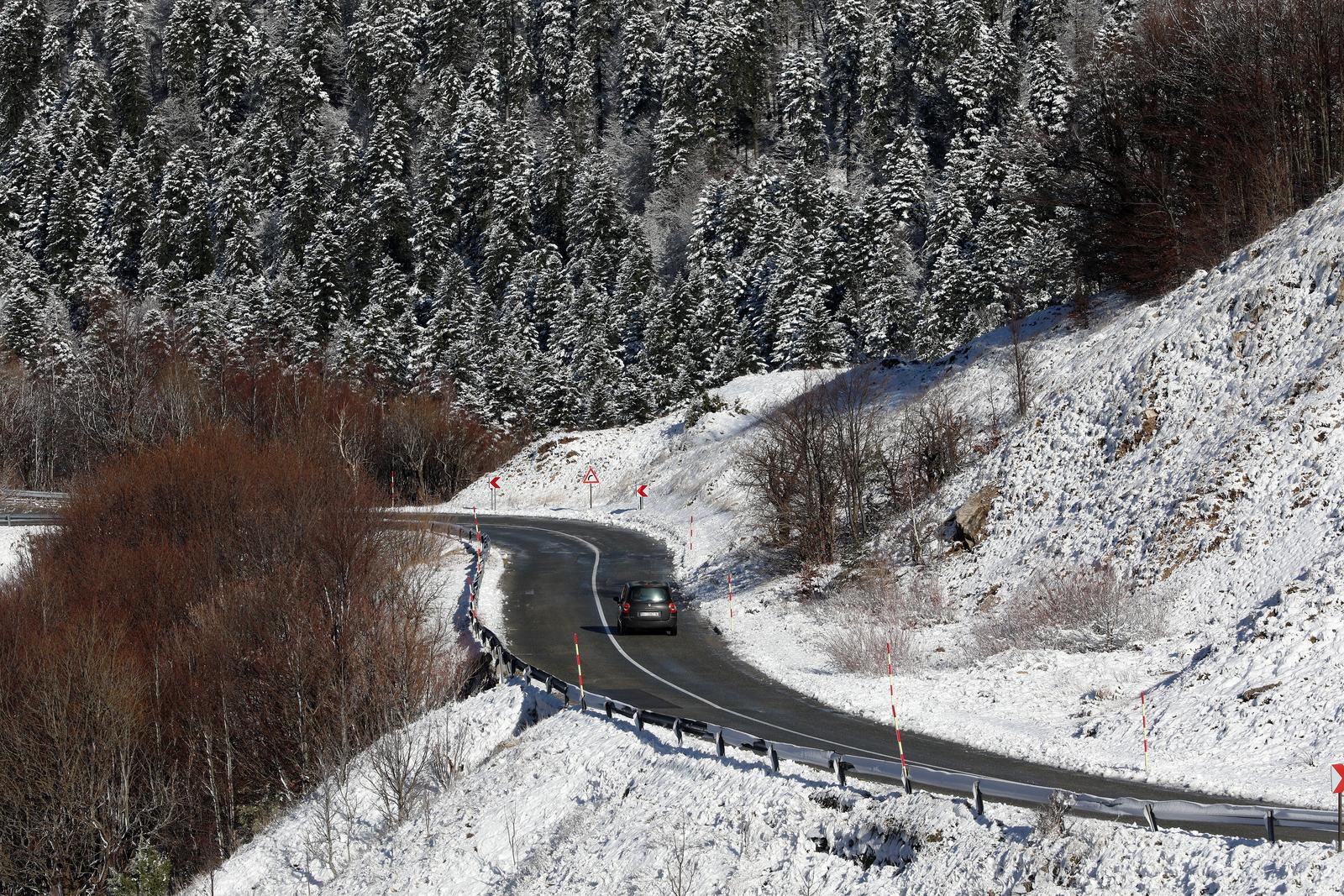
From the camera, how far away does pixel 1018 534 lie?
3167 cm

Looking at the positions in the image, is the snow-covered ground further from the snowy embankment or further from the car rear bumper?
the car rear bumper

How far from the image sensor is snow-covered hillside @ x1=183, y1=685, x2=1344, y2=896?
12.6 meters

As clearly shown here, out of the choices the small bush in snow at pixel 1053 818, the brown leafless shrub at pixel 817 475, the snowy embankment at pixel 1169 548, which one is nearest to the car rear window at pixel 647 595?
the snowy embankment at pixel 1169 548

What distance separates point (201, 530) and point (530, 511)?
18414mm

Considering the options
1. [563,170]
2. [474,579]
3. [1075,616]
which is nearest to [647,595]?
[474,579]

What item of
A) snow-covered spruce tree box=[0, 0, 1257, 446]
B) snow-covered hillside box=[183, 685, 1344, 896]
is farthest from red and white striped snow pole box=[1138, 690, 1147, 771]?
snow-covered spruce tree box=[0, 0, 1257, 446]

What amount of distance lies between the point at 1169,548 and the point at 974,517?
8.15 m

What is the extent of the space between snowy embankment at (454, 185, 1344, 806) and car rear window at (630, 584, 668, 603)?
92.0 inches

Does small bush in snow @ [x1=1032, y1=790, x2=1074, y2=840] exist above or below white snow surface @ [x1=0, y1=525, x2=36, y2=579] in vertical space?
above

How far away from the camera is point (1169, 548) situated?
25.9m

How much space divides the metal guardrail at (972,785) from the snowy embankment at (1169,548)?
320 centimetres

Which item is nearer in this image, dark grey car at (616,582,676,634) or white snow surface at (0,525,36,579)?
dark grey car at (616,582,676,634)

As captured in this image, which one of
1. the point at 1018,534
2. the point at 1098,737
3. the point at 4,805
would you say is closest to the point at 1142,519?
the point at 1018,534

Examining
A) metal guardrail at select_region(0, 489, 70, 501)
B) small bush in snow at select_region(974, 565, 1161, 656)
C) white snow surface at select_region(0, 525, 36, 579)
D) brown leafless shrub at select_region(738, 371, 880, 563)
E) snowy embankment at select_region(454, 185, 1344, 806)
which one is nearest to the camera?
snowy embankment at select_region(454, 185, 1344, 806)
